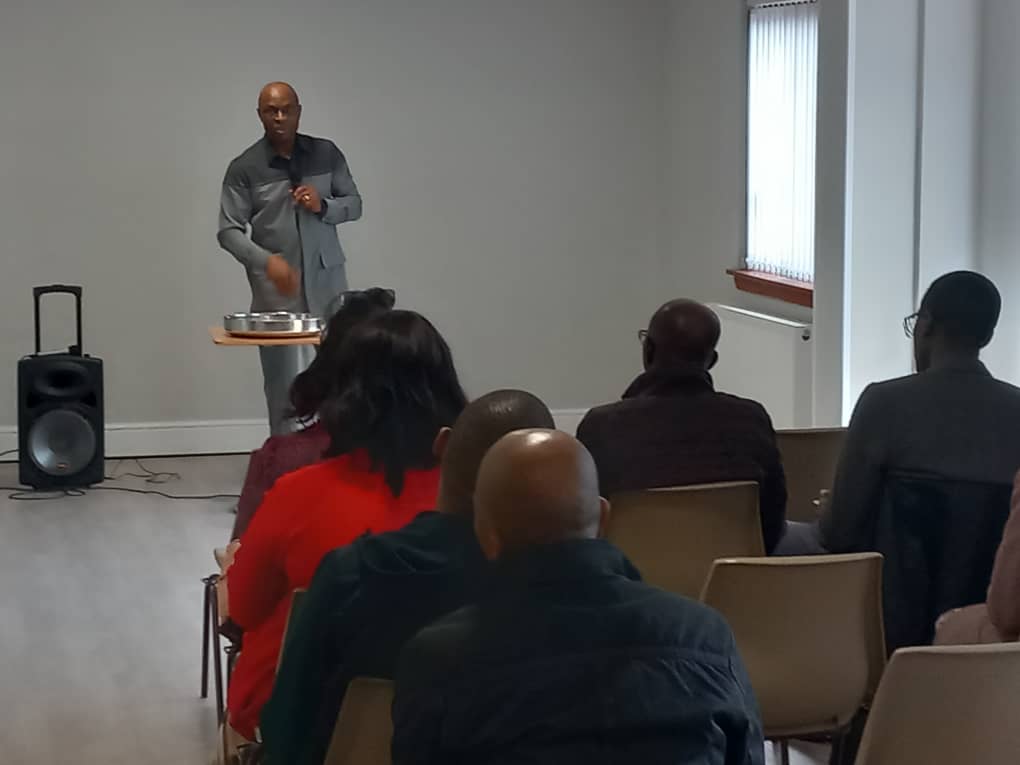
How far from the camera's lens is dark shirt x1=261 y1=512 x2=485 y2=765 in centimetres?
205

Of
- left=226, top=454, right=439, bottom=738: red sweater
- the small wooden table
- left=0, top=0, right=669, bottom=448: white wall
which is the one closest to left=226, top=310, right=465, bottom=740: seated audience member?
left=226, top=454, right=439, bottom=738: red sweater

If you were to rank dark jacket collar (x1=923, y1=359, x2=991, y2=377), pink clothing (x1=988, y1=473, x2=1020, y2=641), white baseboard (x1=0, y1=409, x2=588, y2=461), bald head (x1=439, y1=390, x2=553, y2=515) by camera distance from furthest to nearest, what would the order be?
white baseboard (x1=0, y1=409, x2=588, y2=461), dark jacket collar (x1=923, y1=359, x2=991, y2=377), pink clothing (x1=988, y1=473, x2=1020, y2=641), bald head (x1=439, y1=390, x2=553, y2=515)

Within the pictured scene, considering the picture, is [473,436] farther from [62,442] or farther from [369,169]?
[369,169]

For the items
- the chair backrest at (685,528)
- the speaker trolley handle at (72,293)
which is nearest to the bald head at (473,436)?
the chair backrest at (685,528)

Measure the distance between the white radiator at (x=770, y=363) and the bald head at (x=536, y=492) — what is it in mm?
4720

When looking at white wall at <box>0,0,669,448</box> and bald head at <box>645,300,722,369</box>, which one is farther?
white wall at <box>0,0,669,448</box>

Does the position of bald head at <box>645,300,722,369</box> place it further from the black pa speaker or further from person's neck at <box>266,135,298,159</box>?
the black pa speaker

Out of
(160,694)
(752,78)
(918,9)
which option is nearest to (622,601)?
(160,694)

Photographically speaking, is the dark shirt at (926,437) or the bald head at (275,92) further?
the bald head at (275,92)

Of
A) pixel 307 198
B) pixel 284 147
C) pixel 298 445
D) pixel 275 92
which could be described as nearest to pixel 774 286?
pixel 307 198

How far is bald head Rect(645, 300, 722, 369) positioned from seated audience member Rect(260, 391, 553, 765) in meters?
1.28

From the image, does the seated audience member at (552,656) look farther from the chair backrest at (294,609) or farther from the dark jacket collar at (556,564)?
the chair backrest at (294,609)

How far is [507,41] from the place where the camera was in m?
7.62

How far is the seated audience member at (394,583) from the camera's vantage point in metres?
2.00
